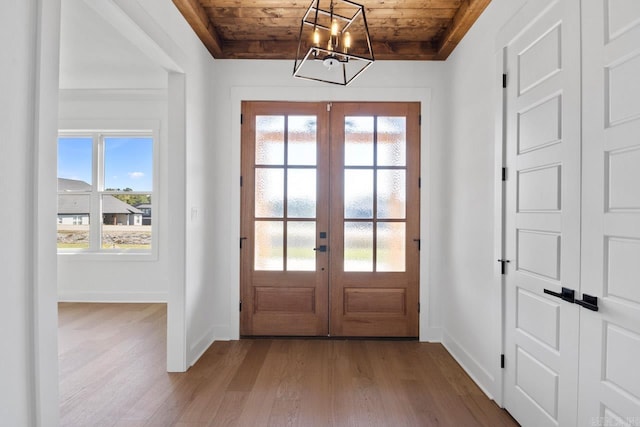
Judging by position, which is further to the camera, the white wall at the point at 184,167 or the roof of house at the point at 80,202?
the roof of house at the point at 80,202

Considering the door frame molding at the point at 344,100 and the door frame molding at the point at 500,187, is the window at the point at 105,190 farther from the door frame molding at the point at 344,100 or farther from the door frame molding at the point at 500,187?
the door frame molding at the point at 500,187

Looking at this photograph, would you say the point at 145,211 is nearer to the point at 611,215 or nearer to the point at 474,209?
the point at 474,209

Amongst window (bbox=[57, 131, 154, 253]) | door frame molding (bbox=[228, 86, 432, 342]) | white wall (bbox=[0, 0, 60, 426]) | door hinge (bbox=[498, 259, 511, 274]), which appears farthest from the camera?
window (bbox=[57, 131, 154, 253])

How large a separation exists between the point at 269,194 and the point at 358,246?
1.08 m

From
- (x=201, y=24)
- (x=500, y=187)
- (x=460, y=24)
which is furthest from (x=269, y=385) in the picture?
(x=460, y=24)

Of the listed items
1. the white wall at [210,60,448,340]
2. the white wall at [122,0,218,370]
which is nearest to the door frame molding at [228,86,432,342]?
the white wall at [210,60,448,340]

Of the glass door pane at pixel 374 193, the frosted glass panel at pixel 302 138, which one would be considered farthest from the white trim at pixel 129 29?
the glass door pane at pixel 374 193

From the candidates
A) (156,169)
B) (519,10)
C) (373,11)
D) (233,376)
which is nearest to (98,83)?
(156,169)

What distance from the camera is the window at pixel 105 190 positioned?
4.89m

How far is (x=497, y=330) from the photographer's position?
2379 millimetres

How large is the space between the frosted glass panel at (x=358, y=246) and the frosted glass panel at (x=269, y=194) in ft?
2.41

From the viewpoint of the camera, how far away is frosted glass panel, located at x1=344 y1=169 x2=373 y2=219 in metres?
3.54

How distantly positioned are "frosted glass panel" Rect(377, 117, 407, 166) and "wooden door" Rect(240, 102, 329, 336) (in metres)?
0.58

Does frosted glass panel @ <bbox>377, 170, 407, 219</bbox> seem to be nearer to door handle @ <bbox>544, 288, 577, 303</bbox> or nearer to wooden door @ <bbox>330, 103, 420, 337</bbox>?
wooden door @ <bbox>330, 103, 420, 337</bbox>
